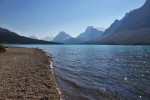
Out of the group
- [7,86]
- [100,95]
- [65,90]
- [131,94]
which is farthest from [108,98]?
[7,86]

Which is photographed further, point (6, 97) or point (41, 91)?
Answer: point (41, 91)

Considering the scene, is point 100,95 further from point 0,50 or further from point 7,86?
point 0,50

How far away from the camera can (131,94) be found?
21.2 metres

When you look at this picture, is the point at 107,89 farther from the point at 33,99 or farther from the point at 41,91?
the point at 33,99

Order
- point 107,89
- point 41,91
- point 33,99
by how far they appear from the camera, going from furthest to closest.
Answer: point 107,89 < point 41,91 < point 33,99

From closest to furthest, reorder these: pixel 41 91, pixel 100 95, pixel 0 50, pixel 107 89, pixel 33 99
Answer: pixel 33 99
pixel 41 91
pixel 100 95
pixel 107 89
pixel 0 50

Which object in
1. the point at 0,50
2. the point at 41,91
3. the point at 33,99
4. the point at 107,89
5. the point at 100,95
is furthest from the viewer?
the point at 0,50

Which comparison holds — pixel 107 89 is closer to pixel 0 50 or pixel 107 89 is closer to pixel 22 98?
pixel 22 98

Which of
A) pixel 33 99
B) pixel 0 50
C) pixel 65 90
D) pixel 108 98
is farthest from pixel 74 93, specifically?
pixel 0 50

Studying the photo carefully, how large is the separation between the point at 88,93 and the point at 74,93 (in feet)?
4.79

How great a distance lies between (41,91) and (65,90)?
13.0ft

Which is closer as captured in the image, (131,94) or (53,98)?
(53,98)

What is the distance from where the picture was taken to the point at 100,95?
67.3ft

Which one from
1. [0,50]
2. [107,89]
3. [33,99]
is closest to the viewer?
[33,99]
